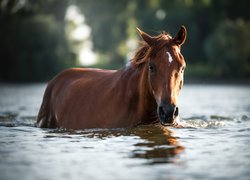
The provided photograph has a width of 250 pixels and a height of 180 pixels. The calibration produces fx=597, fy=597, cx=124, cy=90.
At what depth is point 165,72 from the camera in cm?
834

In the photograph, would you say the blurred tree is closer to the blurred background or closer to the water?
the blurred background

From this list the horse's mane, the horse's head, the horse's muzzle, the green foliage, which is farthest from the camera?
the green foliage

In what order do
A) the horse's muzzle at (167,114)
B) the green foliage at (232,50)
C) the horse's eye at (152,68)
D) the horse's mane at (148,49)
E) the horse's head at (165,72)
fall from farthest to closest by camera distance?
1. the green foliage at (232,50)
2. the horse's mane at (148,49)
3. the horse's eye at (152,68)
4. the horse's head at (165,72)
5. the horse's muzzle at (167,114)

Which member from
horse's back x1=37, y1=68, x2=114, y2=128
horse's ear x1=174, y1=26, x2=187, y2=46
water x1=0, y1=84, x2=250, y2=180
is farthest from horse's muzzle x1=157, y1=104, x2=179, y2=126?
horse's back x1=37, y1=68, x2=114, y2=128

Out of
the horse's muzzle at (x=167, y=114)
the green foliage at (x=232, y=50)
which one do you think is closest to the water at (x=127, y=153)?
the horse's muzzle at (x=167, y=114)

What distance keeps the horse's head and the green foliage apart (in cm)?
4264

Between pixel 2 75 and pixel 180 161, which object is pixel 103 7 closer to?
pixel 2 75

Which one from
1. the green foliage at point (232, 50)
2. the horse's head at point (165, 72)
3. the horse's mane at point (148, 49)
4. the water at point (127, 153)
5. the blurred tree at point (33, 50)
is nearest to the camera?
the water at point (127, 153)

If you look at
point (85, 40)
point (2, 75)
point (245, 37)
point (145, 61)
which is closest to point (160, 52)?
point (145, 61)

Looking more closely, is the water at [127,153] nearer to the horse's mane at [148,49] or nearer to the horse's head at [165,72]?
the horse's head at [165,72]

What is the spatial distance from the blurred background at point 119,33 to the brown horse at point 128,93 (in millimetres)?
32569

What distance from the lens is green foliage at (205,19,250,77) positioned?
2013 inches

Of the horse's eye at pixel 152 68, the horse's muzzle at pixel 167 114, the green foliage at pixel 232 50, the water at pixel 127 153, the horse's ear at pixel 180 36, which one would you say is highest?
the green foliage at pixel 232 50

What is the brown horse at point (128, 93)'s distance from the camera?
27.3 ft
